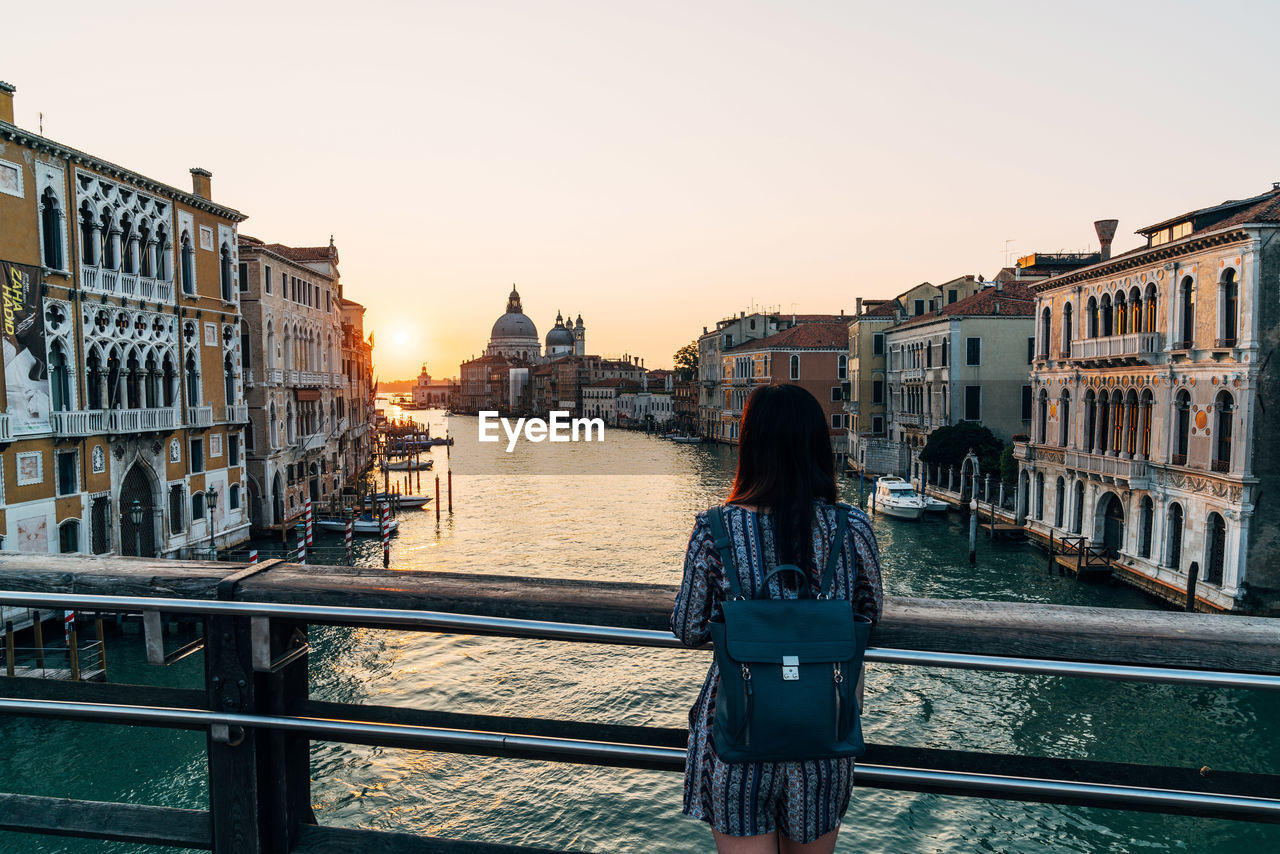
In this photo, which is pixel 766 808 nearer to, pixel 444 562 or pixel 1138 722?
pixel 1138 722

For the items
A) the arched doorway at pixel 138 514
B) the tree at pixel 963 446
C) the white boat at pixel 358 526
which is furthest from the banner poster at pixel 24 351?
the tree at pixel 963 446

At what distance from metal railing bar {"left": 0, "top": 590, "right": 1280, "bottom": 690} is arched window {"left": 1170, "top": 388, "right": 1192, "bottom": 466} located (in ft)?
60.0

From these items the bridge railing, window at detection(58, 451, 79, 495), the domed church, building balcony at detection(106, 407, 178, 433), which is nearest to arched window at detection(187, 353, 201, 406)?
building balcony at detection(106, 407, 178, 433)

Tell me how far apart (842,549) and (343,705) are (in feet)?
3.43

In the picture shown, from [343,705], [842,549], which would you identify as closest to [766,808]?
[842,549]

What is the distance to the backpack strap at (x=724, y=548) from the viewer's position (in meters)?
1.42

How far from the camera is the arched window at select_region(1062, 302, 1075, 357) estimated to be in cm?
2227

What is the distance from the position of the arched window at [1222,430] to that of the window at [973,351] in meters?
14.6

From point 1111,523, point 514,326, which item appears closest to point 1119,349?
point 1111,523

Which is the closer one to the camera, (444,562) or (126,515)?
(126,515)

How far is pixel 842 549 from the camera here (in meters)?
1.48

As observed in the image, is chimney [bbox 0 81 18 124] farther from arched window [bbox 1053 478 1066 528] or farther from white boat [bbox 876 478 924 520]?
white boat [bbox 876 478 924 520]

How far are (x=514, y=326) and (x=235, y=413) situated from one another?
125 m

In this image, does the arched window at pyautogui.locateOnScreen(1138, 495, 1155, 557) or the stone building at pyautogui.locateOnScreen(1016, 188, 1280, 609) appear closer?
the stone building at pyautogui.locateOnScreen(1016, 188, 1280, 609)
